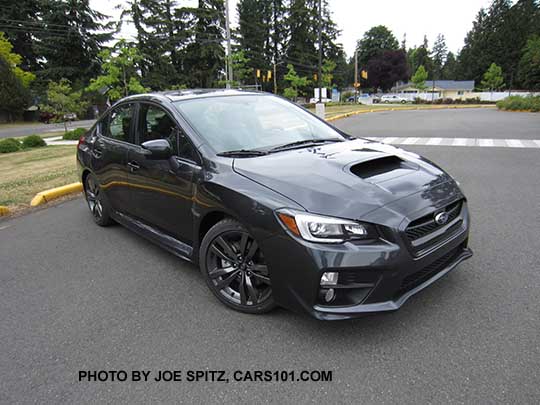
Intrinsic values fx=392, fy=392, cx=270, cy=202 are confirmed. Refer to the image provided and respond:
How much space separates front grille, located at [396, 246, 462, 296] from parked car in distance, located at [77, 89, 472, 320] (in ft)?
0.03

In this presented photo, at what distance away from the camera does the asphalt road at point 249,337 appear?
2.20 meters

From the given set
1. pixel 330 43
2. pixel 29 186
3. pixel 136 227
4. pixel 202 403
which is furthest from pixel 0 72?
pixel 330 43

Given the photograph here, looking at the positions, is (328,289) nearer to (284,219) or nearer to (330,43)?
(284,219)

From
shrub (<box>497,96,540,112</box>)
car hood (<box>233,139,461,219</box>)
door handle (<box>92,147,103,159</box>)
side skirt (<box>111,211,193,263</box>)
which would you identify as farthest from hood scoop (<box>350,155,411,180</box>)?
shrub (<box>497,96,540,112</box>)

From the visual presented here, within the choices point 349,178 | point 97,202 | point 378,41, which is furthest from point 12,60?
point 378,41

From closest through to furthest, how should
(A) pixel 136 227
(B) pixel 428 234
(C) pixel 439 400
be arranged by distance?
(C) pixel 439 400 < (B) pixel 428 234 < (A) pixel 136 227

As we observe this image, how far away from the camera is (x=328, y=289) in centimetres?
237

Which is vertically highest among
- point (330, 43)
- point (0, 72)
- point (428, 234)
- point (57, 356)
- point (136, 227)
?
point (330, 43)

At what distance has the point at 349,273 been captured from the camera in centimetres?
232

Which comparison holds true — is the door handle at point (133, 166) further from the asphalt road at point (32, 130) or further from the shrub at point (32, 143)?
the asphalt road at point (32, 130)

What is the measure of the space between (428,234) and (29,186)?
7.23 metres

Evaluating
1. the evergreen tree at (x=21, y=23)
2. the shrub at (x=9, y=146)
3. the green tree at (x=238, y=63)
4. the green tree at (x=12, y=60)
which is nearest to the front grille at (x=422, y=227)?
the shrub at (x=9, y=146)

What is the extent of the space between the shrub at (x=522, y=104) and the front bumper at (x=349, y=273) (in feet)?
84.1

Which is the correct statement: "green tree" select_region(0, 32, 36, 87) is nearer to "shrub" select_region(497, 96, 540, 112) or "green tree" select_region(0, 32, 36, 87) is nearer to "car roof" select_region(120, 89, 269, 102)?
"shrub" select_region(497, 96, 540, 112)
